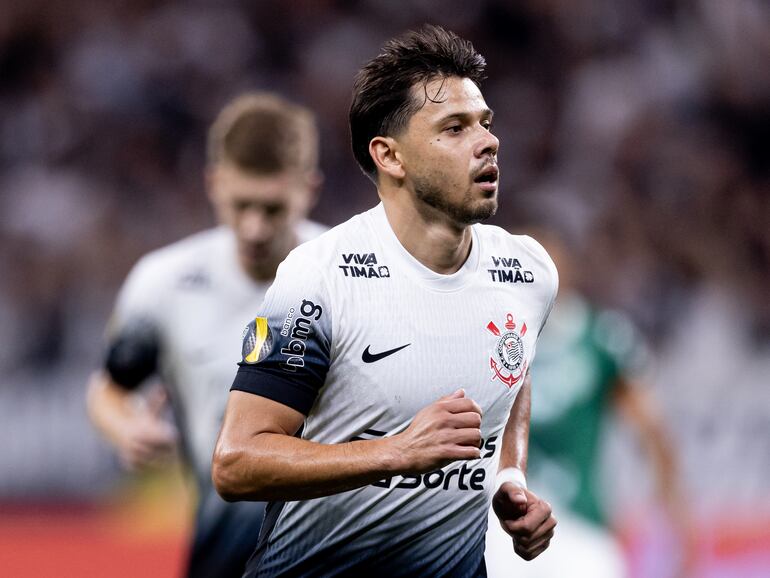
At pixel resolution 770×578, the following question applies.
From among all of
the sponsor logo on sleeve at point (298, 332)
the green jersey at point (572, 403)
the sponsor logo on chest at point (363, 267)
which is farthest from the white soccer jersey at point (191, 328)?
the sponsor logo on sleeve at point (298, 332)

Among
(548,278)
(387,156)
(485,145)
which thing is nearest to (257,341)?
(387,156)

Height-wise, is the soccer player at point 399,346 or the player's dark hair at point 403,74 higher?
the player's dark hair at point 403,74

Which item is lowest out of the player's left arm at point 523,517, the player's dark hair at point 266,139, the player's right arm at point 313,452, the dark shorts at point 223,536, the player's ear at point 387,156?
the dark shorts at point 223,536

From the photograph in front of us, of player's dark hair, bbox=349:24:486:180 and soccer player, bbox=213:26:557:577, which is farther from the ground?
player's dark hair, bbox=349:24:486:180

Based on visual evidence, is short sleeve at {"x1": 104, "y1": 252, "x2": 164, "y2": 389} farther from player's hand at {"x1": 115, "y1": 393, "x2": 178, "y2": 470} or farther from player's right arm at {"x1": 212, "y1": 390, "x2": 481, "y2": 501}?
player's right arm at {"x1": 212, "y1": 390, "x2": 481, "y2": 501}

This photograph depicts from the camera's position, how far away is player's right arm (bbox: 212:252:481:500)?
3078mm

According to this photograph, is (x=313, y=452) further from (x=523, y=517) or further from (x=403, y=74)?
(x=403, y=74)

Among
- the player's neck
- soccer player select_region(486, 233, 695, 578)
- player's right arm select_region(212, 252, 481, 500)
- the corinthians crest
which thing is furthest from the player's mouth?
soccer player select_region(486, 233, 695, 578)

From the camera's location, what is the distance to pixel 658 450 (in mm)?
6363

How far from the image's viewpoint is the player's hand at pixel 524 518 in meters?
3.55

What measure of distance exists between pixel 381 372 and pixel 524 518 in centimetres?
59

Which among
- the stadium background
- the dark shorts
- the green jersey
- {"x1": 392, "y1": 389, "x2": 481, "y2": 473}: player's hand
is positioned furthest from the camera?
the stadium background

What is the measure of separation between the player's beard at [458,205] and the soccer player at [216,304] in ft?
5.78

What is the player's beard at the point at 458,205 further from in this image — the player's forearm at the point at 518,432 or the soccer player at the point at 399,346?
the player's forearm at the point at 518,432
